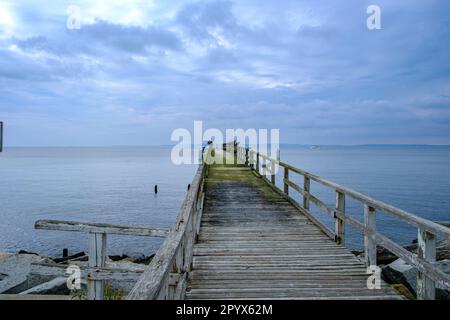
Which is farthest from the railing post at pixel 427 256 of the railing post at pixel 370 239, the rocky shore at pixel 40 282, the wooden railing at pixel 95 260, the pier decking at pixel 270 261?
the rocky shore at pixel 40 282

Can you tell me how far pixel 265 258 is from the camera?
6176 mm

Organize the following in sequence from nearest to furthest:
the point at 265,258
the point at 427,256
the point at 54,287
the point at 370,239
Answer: the point at 427,256, the point at 370,239, the point at 265,258, the point at 54,287

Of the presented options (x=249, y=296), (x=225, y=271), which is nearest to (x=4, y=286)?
(x=225, y=271)

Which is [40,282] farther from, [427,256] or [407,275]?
[427,256]

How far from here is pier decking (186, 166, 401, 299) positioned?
4762 mm

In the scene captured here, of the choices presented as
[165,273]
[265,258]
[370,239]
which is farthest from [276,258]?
[165,273]

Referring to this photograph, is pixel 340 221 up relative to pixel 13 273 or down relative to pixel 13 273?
up

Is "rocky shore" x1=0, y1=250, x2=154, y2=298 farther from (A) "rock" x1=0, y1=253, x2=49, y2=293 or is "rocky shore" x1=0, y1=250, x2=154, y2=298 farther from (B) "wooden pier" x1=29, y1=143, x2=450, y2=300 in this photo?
(B) "wooden pier" x1=29, y1=143, x2=450, y2=300

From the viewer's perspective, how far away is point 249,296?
180 inches

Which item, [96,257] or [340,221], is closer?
[96,257]

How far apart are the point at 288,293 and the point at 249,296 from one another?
0.55m

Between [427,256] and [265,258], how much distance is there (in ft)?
Answer: 9.25
